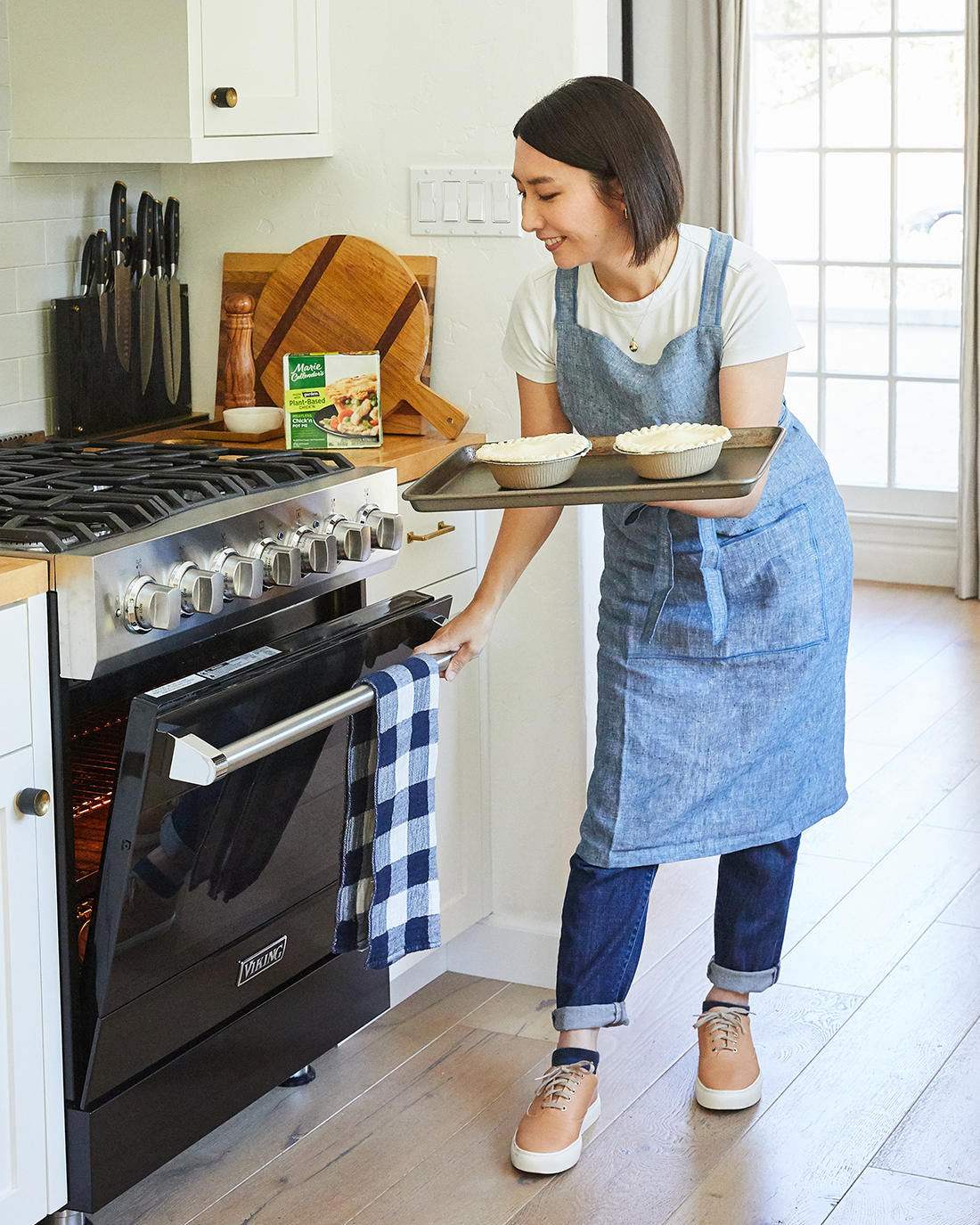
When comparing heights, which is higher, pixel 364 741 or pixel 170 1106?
pixel 364 741

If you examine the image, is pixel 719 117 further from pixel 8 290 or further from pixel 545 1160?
pixel 545 1160

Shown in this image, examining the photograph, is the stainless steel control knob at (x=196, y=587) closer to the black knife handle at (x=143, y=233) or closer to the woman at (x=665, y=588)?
the woman at (x=665, y=588)

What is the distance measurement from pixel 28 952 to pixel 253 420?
3.47 ft

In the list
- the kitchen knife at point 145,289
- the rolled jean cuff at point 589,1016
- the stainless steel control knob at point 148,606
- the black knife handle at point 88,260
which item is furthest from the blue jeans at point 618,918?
the black knife handle at point 88,260

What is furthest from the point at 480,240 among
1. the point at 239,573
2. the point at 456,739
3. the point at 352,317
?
the point at 239,573

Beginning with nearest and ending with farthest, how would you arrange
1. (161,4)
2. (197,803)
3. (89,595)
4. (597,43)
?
(89,595)
(197,803)
(161,4)
(597,43)

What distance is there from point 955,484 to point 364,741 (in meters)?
3.90

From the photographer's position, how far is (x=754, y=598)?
2.01m

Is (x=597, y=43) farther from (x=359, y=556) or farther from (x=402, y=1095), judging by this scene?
(x=402, y=1095)

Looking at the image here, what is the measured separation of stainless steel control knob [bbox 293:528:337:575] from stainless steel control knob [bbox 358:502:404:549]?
12cm

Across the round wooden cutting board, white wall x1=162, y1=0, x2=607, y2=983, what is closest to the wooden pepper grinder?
the round wooden cutting board

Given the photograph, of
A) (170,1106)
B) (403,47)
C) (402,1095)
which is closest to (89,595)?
(170,1106)

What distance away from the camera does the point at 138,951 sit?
1793mm

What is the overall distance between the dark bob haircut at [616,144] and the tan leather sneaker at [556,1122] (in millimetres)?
1133
